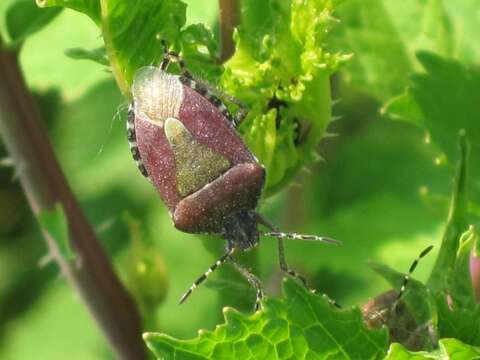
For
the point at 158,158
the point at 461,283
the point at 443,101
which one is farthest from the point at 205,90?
the point at 443,101

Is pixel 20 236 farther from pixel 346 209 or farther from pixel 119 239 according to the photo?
pixel 346 209

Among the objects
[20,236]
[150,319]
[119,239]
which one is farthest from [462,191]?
[20,236]

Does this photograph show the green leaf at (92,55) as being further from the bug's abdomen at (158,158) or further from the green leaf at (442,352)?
the green leaf at (442,352)

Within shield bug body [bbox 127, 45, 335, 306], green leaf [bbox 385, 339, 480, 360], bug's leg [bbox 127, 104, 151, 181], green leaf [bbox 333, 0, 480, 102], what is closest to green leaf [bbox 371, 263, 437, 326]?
green leaf [bbox 385, 339, 480, 360]

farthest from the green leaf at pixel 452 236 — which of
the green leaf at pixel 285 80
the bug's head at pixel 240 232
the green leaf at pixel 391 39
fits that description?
the green leaf at pixel 391 39

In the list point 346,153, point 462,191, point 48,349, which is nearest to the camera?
point 462,191

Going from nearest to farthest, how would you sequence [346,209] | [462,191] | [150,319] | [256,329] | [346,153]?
[256,329] < [462,191] < [150,319] < [346,209] < [346,153]
